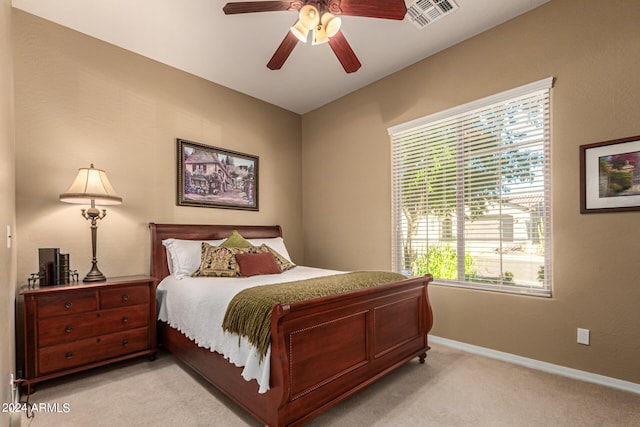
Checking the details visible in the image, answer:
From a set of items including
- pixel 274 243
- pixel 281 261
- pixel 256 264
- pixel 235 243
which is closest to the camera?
pixel 256 264

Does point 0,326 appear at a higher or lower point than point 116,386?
higher

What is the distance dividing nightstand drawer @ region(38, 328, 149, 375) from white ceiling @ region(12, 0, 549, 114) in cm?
279

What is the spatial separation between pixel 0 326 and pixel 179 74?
316 centimetres

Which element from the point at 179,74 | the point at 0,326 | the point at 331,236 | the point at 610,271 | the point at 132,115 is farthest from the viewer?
the point at 331,236

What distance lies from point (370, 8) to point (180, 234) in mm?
2900

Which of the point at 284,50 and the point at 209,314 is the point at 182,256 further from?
the point at 284,50

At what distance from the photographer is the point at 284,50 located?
8.26ft

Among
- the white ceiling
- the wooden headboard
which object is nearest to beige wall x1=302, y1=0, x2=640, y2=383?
the white ceiling

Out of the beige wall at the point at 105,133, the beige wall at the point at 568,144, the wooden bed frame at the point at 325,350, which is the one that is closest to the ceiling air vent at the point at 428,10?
the beige wall at the point at 568,144

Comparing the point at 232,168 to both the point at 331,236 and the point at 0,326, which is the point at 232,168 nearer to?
the point at 331,236

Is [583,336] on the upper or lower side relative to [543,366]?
upper

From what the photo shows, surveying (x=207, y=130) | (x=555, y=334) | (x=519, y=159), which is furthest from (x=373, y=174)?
(x=555, y=334)

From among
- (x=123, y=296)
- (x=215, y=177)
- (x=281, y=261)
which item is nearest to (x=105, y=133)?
(x=215, y=177)

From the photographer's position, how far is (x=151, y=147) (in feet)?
11.4
